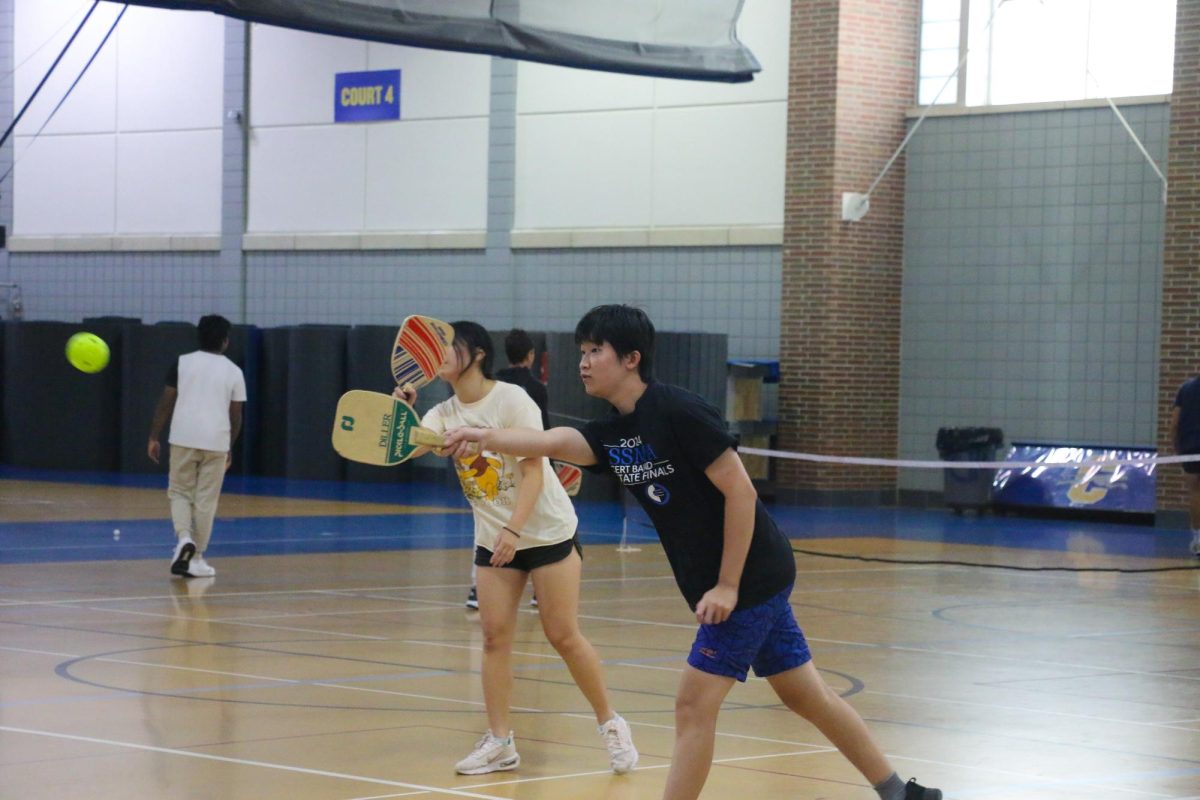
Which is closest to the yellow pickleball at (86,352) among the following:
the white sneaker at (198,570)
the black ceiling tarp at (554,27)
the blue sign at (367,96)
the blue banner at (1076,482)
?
the black ceiling tarp at (554,27)

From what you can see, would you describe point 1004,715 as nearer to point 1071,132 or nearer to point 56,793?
point 56,793

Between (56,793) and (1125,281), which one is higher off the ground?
(1125,281)

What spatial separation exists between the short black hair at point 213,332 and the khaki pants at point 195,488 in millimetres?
848

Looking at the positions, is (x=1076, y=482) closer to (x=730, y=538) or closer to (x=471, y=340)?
(x=471, y=340)

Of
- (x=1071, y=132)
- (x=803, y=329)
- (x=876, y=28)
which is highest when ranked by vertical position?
(x=876, y=28)

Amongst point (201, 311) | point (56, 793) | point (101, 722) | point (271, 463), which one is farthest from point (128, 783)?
point (201, 311)

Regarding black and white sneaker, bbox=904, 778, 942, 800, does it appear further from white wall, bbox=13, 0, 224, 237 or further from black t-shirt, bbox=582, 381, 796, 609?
white wall, bbox=13, 0, 224, 237

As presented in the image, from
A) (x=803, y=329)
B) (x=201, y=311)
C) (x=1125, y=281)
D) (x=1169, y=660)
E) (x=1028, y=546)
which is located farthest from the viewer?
(x=201, y=311)

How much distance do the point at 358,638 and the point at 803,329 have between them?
1471 cm

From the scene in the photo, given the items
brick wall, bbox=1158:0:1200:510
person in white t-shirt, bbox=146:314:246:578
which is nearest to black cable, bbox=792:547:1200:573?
brick wall, bbox=1158:0:1200:510

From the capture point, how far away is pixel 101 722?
8.16 metres

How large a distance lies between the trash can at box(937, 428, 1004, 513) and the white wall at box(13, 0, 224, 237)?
1372 centimetres

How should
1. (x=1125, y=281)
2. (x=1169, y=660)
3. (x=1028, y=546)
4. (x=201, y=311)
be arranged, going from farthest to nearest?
1. (x=201, y=311)
2. (x=1125, y=281)
3. (x=1028, y=546)
4. (x=1169, y=660)

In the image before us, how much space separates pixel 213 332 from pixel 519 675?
5.56 m
